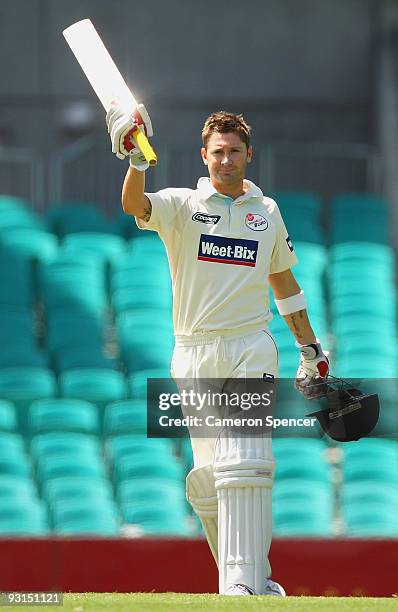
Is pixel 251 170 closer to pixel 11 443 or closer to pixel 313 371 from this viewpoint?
pixel 11 443

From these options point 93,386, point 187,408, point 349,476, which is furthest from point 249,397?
point 93,386

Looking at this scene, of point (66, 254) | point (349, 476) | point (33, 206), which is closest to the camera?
point (349, 476)

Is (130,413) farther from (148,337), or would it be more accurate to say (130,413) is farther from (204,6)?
(204,6)

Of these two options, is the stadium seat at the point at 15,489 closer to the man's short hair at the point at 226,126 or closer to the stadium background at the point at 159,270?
the stadium background at the point at 159,270

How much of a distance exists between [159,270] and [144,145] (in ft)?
22.4

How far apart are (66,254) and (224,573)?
6822mm

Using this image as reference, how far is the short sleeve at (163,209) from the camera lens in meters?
5.66

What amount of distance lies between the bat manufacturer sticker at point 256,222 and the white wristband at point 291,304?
0.34 meters

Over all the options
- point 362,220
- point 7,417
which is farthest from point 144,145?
point 362,220

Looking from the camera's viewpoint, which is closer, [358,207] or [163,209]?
[163,209]

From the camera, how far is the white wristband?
5.98m

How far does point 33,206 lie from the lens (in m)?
13.5

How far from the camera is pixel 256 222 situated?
18.8ft

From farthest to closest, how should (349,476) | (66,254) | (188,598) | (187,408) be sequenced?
1. (66,254)
2. (349,476)
3. (187,408)
4. (188,598)
